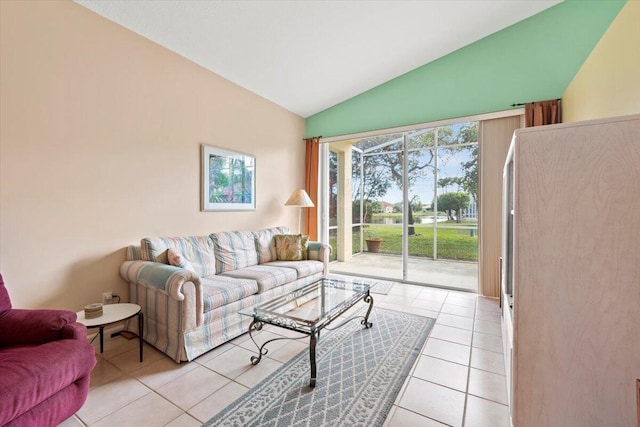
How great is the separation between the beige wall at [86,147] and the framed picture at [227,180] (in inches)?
4.6

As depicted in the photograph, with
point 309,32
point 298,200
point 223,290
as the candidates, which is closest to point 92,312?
point 223,290

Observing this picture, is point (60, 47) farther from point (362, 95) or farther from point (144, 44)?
point (362, 95)

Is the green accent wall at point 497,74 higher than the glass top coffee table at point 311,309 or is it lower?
higher

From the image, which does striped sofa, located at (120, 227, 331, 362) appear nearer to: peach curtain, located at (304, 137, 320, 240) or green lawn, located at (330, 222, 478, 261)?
peach curtain, located at (304, 137, 320, 240)

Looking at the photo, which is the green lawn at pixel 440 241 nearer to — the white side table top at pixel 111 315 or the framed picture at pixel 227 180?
the framed picture at pixel 227 180

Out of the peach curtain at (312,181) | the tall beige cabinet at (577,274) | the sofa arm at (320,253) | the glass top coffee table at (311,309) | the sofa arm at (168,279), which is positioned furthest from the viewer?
the peach curtain at (312,181)

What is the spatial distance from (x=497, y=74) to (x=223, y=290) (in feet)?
13.1

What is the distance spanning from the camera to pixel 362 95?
14.6 ft

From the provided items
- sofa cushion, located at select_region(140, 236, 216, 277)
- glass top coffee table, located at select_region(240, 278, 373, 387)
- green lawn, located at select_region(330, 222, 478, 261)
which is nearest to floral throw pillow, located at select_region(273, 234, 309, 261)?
glass top coffee table, located at select_region(240, 278, 373, 387)

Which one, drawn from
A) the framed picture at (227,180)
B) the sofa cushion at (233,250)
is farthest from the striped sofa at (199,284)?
the framed picture at (227,180)

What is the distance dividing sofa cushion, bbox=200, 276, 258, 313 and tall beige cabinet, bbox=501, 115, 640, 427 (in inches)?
78.3

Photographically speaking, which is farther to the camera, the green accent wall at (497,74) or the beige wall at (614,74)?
the green accent wall at (497,74)

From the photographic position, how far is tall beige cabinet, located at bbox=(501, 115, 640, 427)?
104cm

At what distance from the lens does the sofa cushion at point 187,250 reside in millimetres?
2523
